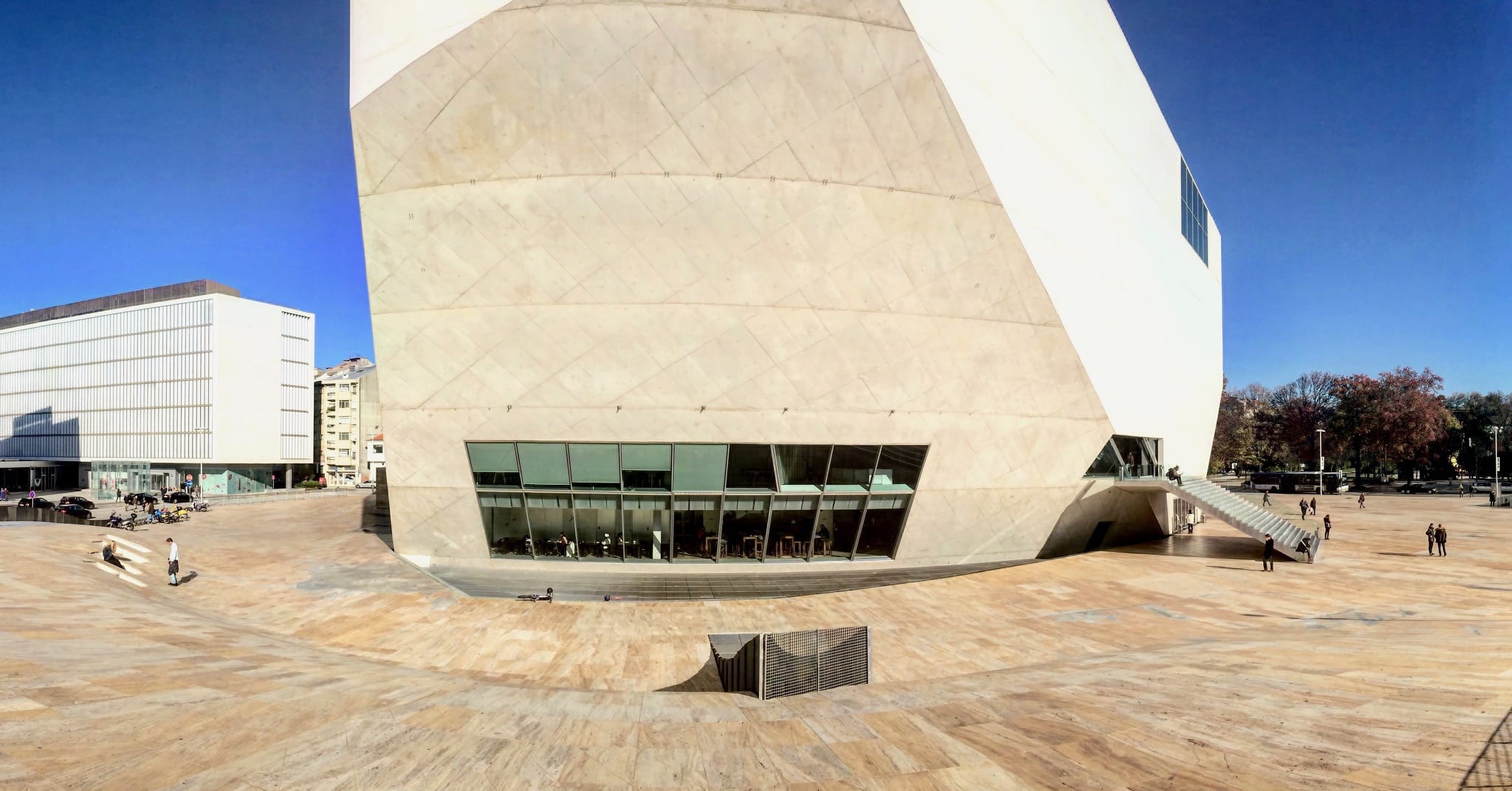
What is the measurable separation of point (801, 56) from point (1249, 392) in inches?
5186

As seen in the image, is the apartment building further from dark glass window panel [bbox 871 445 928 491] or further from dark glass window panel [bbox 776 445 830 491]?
dark glass window panel [bbox 871 445 928 491]

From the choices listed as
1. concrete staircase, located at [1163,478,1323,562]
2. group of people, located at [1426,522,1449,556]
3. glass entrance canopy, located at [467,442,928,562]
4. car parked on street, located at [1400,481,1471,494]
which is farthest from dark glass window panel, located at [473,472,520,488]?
car parked on street, located at [1400,481,1471,494]

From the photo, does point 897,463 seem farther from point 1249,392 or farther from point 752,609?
point 1249,392

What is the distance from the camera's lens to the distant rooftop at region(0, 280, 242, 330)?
61.5 meters

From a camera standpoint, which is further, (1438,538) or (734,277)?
(1438,538)

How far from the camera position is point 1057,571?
69.7ft

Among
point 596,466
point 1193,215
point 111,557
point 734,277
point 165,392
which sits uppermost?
point 1193,215

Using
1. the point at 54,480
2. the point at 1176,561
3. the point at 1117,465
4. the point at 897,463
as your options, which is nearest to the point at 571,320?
the point at 897,463

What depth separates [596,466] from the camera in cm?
2055

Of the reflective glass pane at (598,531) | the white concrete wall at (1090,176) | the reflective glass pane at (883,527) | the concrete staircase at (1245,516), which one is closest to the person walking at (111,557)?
the reflective glass pane at (598,531)

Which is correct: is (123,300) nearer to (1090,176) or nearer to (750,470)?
(750,470)

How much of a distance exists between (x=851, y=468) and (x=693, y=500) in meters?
5.93

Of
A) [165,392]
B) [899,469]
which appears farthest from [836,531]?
[165,392]

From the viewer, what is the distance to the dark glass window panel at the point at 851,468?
2117 centimetres
